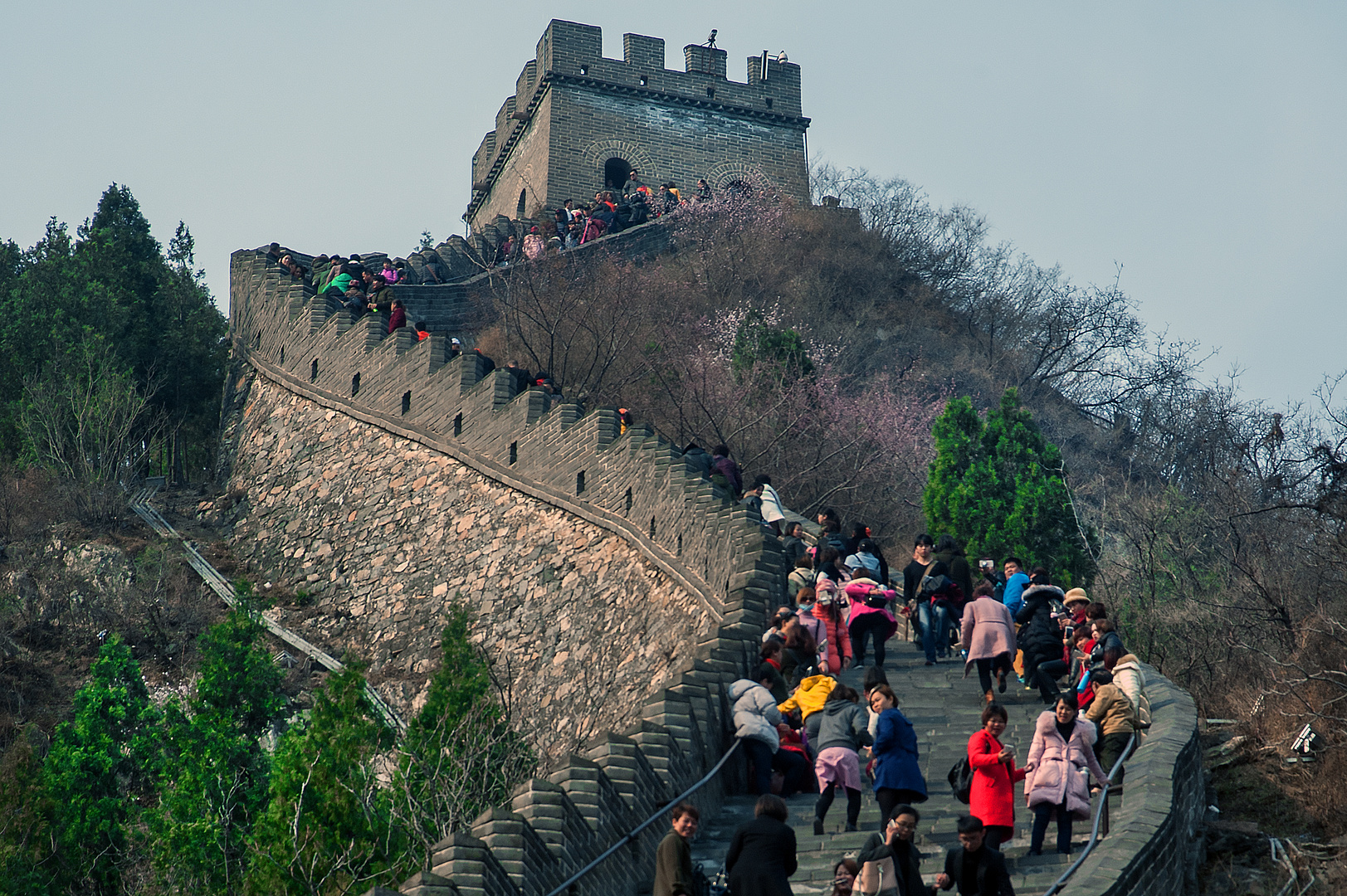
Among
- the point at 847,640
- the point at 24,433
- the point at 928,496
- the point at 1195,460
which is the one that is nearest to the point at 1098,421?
the point at 1195,460

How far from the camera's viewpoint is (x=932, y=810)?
12.1 metres

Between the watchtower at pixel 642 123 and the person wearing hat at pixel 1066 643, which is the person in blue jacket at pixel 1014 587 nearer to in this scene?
the person wearing hat at pixel 1066 643

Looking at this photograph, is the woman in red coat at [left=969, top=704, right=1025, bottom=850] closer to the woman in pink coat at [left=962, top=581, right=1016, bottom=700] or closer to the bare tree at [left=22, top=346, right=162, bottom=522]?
the woman in pink coat at [left=962, top=581, right=1016, bottom=700]

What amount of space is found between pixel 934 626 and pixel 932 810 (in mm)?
4226

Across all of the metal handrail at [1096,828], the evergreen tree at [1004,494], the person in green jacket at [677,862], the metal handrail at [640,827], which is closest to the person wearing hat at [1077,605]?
the metal handrail at [1096,828]

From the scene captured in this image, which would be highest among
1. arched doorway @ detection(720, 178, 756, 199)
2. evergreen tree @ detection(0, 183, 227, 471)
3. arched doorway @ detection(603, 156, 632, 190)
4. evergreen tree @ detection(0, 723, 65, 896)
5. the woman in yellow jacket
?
arched doorway @ detection(603, 156, 632, 190)

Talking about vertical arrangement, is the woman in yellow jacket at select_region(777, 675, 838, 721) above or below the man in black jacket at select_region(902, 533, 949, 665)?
below

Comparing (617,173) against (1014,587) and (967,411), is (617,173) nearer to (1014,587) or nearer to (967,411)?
(967,411)

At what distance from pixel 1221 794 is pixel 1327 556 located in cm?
564

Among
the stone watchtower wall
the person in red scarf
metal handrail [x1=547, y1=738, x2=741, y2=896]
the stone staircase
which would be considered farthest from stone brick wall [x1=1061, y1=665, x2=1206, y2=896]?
the stone watchtower wall

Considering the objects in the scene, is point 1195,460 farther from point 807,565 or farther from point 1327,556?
point 807,565

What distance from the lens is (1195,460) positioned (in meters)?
34.7

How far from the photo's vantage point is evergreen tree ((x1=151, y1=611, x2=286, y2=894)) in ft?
→ 53.0

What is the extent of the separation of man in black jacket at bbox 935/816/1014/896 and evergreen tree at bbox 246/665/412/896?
4923 millimetres
